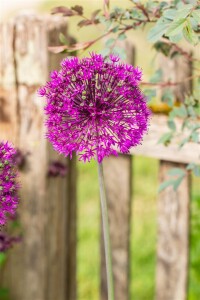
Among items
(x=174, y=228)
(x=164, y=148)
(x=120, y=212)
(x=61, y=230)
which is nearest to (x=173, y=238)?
(x=174, y=228)

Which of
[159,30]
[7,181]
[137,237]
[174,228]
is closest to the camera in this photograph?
[7,181]

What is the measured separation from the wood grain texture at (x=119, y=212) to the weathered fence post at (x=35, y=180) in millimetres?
226

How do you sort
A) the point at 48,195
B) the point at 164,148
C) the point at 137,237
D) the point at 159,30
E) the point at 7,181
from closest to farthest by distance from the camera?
the point at 7,181
the point at 159,30
the point at 164,148
the point at 48,195
the point at 137,237

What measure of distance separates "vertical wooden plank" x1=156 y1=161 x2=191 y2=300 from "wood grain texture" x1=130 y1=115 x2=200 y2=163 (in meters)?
0.09

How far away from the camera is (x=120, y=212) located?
3.04 meters

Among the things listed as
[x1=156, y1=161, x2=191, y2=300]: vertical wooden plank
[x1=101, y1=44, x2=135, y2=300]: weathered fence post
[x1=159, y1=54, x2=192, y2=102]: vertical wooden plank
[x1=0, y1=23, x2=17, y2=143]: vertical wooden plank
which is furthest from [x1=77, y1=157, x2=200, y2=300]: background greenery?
[x1=0, y1=23, x2=17, y2=143]: vertical wooden plank

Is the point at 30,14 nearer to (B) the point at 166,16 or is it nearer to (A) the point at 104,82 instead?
(B) the point at 166,16

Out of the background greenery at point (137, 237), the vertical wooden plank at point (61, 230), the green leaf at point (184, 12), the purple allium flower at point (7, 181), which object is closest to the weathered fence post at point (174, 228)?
the background greenery at point (137, 237)

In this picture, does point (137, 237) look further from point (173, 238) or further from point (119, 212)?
point (173, 238)

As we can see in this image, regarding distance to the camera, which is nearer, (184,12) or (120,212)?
(184,12)

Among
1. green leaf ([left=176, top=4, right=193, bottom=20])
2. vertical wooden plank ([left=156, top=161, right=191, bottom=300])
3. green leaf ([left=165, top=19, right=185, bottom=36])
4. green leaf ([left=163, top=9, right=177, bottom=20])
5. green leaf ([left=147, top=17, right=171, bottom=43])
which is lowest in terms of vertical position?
vertical wooden plank ([left=156, top=161, right=191, bottom=300])

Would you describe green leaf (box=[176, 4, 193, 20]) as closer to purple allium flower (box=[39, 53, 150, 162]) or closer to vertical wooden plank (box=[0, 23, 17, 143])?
purple allium flower (box=[39, 53, 150, 162])

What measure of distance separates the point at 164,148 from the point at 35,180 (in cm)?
64

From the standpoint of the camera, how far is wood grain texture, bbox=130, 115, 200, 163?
2.62m
